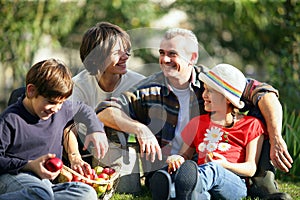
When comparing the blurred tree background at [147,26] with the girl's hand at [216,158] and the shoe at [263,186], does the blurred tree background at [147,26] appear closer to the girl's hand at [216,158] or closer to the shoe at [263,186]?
the shoe at [263,186]

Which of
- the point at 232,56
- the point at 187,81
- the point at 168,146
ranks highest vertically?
the point at 187,81

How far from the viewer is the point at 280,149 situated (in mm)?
4344

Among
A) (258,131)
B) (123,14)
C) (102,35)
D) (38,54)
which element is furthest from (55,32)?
(258,131)

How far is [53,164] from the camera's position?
3785 mm

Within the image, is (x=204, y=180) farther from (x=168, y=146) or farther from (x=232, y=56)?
(x=232, y=56)

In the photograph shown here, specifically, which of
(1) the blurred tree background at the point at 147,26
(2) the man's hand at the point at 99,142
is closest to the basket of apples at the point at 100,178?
(2) the man's hand at the point at 99,142

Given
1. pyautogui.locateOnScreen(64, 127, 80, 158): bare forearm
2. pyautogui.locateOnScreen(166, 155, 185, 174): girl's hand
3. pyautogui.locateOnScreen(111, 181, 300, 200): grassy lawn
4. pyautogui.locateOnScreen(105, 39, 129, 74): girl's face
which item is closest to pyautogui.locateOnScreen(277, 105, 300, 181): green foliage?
pyautogui.locateOnScreen(111, 181, 300, 200): grassy lawn

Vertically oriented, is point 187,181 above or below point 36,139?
below

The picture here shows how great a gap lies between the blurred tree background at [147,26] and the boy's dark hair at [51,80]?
13.4 feet

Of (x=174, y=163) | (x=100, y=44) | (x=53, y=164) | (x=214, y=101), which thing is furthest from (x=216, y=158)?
(x=100, y=44)

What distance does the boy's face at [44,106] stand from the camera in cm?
401

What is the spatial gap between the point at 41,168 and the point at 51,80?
55 centimetres

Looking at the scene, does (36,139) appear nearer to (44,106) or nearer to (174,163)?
(44,106)

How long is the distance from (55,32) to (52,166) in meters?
5.79
